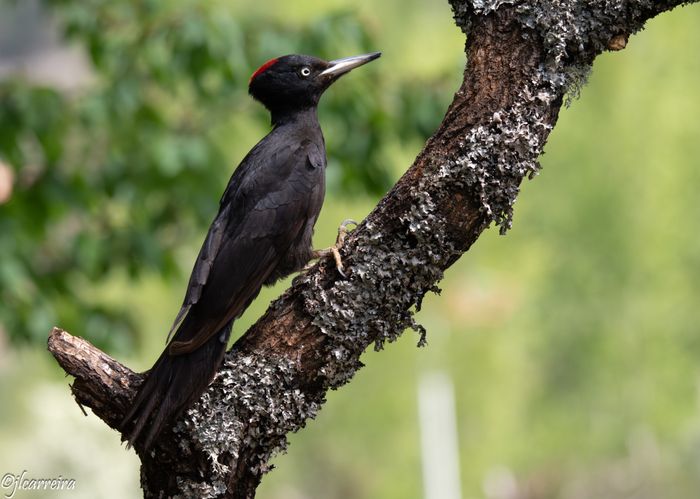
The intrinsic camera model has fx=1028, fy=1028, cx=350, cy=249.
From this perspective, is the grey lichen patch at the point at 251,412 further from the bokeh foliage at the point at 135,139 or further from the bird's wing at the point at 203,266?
the bokeh foliage at the point at 135,139

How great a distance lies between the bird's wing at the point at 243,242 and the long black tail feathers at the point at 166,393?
0.06 metres

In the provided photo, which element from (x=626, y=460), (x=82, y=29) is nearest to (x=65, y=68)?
(x=626, y=460)

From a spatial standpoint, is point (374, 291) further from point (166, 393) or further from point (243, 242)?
point (243, 242)

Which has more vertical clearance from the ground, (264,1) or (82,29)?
(264,1)

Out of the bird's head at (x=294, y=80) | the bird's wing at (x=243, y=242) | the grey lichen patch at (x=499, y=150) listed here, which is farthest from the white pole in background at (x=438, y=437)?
the grey lichen patch at (x=499, y=150)

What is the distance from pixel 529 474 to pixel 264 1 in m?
11.4

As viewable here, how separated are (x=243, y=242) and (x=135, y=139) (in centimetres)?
271

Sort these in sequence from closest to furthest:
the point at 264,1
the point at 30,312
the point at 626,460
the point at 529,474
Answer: the point at 30,312, the point at 264,1, the point at 626,460, the point at 529,474

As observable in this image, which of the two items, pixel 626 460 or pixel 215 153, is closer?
pixel 215 153

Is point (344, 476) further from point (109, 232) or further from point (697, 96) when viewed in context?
point (109, 232)

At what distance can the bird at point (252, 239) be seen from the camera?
2801mm

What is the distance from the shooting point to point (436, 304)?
68.2 ft

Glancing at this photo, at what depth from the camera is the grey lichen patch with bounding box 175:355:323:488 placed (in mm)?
2764

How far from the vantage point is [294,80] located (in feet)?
14.4
